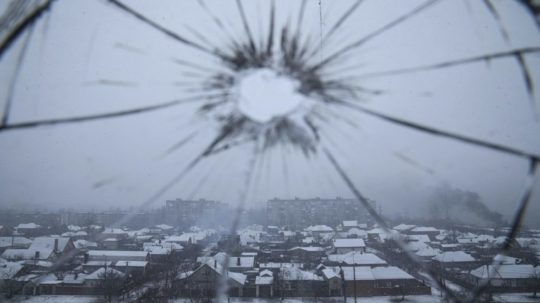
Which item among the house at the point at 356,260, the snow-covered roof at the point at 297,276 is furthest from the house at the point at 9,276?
the house at the point at 356,260

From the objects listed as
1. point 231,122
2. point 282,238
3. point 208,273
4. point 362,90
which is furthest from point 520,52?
point 282,238

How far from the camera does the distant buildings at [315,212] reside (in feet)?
120

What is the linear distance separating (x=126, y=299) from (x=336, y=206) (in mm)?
29974

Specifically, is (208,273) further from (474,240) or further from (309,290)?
(474,240)

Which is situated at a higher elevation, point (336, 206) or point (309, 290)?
point (336, 206)

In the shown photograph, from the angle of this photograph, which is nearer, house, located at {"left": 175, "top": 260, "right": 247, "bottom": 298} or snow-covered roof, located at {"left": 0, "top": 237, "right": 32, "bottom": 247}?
house, located at {"left": 175, "top": 260, "right": 247, "bottom": 298}

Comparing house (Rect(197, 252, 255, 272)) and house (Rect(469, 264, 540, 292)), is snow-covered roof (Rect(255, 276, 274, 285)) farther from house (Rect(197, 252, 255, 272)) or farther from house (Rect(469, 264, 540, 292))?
house (Rect(469, 264, 540, 292))

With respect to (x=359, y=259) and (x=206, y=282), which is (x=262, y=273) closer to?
(x=206, y=282)

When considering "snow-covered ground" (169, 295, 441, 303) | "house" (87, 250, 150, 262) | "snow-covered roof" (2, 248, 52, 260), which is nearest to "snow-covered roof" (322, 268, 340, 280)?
"snow-covered ground" (169, 295, 441, 303)

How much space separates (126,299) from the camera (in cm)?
1048

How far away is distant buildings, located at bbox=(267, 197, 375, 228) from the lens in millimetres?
36531

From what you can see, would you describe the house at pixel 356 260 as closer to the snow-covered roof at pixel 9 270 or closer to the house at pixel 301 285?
the house at pixel 301 285

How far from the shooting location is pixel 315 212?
37.4m

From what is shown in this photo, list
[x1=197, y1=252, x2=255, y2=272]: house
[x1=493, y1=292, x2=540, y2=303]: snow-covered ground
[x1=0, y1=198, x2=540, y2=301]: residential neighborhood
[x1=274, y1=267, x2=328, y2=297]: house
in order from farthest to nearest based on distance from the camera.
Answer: [x1=197, y1=252, x2=255, y2=272]: house
[x1=274, y1=267, x2=328, y2=297]: house
[x1=0, y1=198, x2=540, y2=301]: residential neighborhood
[x1=493, y1=292, x2=540, y2=303]: snow-covered ground
